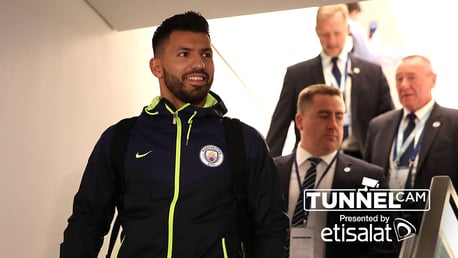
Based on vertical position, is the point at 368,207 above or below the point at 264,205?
below

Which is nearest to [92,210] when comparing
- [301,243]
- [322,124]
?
[301,243]

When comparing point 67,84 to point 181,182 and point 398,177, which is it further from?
point 398,177

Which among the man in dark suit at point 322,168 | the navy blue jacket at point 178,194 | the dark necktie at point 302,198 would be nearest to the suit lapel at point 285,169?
the man in dark suit at point 322,168

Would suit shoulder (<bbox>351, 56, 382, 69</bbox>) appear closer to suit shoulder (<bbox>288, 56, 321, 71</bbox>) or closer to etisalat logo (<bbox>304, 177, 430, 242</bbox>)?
suit shoulder (<bbox>288, 56, 321, 71</bbox>)

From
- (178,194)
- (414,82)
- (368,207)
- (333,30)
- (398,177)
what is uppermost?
(333,30)

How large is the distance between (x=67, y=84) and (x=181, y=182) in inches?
55.3

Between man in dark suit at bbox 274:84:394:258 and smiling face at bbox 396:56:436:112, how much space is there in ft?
1.22

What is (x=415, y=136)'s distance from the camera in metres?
3.80

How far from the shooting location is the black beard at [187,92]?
1971 millimetres

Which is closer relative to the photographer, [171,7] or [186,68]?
[186,68]

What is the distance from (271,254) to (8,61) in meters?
1.38

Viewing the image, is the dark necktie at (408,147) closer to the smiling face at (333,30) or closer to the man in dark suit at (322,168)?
the man in dark suit at (322,168)

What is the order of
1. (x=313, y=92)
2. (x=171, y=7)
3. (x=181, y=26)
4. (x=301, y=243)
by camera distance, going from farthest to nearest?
(x=313, y=92) → (x=301, y=243) → (x=171, y=7) → (x=181, y=26)

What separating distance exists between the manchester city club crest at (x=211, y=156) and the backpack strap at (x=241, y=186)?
1.2 inches
